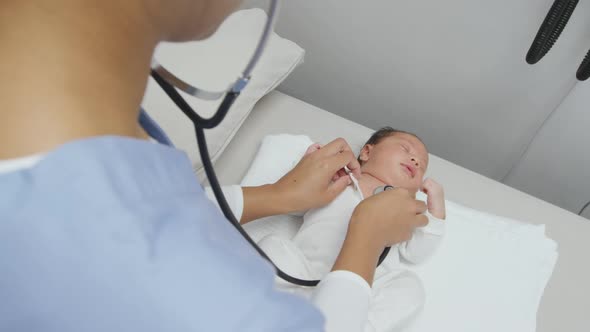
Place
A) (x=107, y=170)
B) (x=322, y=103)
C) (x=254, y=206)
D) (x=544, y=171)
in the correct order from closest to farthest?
(x=107, y=170), (x=254, y=206), (x=544, y=171), (x=322, y=103)

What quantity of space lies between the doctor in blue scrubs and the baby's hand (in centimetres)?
80

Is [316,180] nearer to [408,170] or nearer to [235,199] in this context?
[235,199]

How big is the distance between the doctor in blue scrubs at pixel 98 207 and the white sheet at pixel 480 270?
75cm

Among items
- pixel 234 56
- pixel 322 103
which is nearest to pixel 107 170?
pixel 234 56

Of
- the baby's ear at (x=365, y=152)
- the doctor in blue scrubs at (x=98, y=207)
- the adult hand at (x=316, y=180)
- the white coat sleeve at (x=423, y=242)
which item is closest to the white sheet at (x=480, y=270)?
the white coat sleeve at (x=423, y=242)

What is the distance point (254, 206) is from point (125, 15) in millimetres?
702

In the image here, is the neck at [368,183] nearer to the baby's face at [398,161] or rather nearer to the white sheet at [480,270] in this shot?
the baby's face at [398,161]

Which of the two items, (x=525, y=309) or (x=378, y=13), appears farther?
(x=378, y=13)

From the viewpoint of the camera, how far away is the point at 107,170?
43 cm

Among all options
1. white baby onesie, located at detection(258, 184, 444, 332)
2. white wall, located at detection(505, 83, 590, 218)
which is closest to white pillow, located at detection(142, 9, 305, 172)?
white baby onesie, located at detection(258, 184, 444, 332)

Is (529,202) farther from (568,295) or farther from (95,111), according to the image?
(95,111)

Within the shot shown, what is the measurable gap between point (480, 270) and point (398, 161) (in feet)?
1.16

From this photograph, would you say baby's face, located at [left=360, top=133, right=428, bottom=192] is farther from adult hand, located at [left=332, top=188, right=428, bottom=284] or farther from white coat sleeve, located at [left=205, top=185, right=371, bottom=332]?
white coat sleeve, located at [left=205, top=185, right=371, bottom=332]

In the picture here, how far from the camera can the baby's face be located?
1.29 meters
